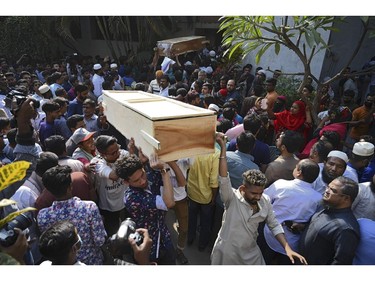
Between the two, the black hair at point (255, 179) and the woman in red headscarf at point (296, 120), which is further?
the woman in red headscarf at point (296, 120)

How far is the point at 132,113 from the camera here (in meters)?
2.36

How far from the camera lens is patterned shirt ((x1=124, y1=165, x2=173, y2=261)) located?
2.11 metres

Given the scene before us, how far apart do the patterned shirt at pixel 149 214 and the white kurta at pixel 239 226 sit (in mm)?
434

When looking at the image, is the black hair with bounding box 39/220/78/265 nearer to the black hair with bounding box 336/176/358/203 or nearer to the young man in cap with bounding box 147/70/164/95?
the black hair with bounding box 336/176/358/203

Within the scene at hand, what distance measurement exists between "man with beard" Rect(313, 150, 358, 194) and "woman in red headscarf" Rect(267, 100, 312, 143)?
1670 millimetres

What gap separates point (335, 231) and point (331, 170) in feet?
2.74

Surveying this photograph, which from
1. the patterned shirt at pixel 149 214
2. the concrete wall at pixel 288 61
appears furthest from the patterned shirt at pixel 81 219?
the concrete wall at pixel 288 61

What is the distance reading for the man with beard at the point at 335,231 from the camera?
190 cm

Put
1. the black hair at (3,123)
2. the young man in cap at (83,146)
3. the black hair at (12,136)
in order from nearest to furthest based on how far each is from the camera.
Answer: the young man in cap at (83,146)
the black hair at (12,136)
the black hair at (3,123)

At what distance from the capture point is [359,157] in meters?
2.96

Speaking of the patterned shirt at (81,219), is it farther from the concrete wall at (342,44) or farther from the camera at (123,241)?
the concrete wall at (342,44)

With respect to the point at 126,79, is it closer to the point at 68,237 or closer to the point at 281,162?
the point at 281,162

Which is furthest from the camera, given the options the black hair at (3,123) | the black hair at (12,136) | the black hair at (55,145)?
the black hair at (3,123)

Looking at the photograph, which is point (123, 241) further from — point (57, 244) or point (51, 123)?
point (51, 123)
